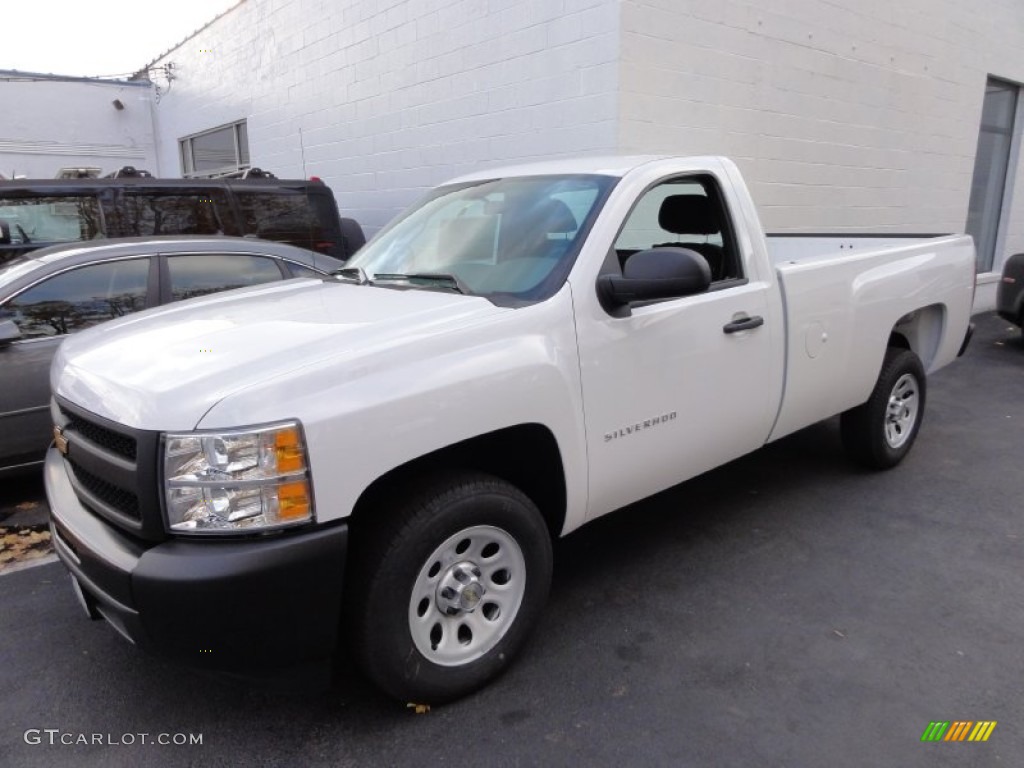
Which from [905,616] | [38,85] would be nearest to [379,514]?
[905,616]

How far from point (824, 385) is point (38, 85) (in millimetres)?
17481

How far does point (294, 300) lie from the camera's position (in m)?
3.26

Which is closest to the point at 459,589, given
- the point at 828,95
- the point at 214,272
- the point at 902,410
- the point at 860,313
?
the point at 860,313

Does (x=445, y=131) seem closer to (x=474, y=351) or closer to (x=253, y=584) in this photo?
(x=474, y=351)

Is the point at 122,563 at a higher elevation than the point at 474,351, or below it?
below

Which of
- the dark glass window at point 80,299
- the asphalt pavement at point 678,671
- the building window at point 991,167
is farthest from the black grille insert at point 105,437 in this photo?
the building window at point 991,167

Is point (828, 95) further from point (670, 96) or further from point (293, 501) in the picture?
point (293, 501)

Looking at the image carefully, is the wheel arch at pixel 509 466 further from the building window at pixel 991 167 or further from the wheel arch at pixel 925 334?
the building window at pixel 991 167

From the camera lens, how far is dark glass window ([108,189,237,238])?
20.6 ft

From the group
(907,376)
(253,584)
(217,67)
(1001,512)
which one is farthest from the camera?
(217,67)

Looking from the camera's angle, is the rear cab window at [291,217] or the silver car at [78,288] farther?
the rear cab window at [291,217]

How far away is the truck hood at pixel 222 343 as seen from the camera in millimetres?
2283

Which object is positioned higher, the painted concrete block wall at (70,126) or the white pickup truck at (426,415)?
the painted concrete block wall at (70,126)

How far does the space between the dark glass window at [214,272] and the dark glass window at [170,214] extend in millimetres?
1578
